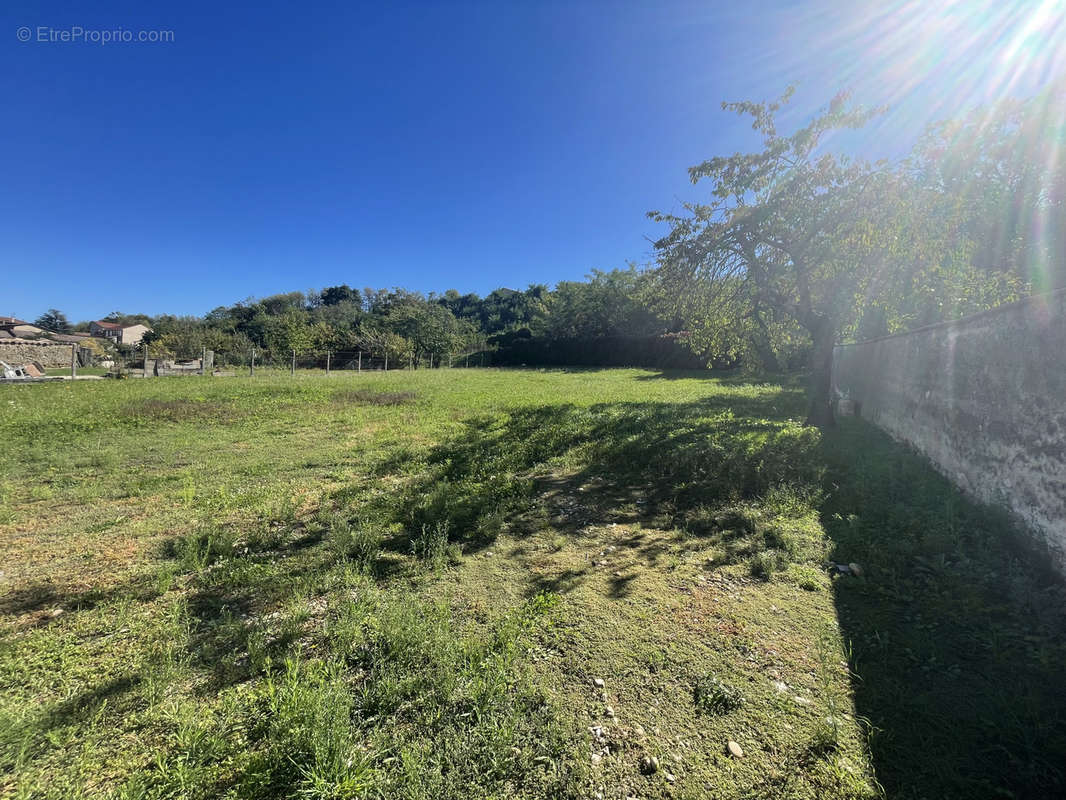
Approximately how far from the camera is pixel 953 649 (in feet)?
6.59

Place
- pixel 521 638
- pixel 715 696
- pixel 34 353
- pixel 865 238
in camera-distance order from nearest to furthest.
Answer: pixel 715 696 → pixel 521 638 → pixel 865 238 → pixel 34 353

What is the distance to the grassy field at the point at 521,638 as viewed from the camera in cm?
145

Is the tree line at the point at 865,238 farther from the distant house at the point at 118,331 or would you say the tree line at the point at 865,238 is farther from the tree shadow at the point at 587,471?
the distant house at the point at 118,331

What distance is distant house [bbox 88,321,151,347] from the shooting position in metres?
55.5

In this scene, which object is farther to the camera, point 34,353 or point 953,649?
point 34,353

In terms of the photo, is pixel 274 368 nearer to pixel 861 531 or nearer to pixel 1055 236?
pixel 861 531

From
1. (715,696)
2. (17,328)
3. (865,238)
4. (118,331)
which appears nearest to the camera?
(715,696)

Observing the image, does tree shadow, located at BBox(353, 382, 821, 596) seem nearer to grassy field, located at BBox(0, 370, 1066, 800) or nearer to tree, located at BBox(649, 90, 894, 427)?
grassy field, located at BBox(0, 370, 1066, 800)

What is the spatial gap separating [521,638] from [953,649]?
7.08ft

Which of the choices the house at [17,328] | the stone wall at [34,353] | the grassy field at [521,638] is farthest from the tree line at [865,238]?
the house at [17,328]

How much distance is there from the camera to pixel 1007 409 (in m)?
3.17

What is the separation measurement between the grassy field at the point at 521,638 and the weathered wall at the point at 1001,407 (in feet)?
1.02

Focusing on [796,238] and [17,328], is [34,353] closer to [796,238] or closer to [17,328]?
[17,328]

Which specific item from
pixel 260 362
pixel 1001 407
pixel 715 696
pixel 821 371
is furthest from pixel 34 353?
pixel 1001 407
